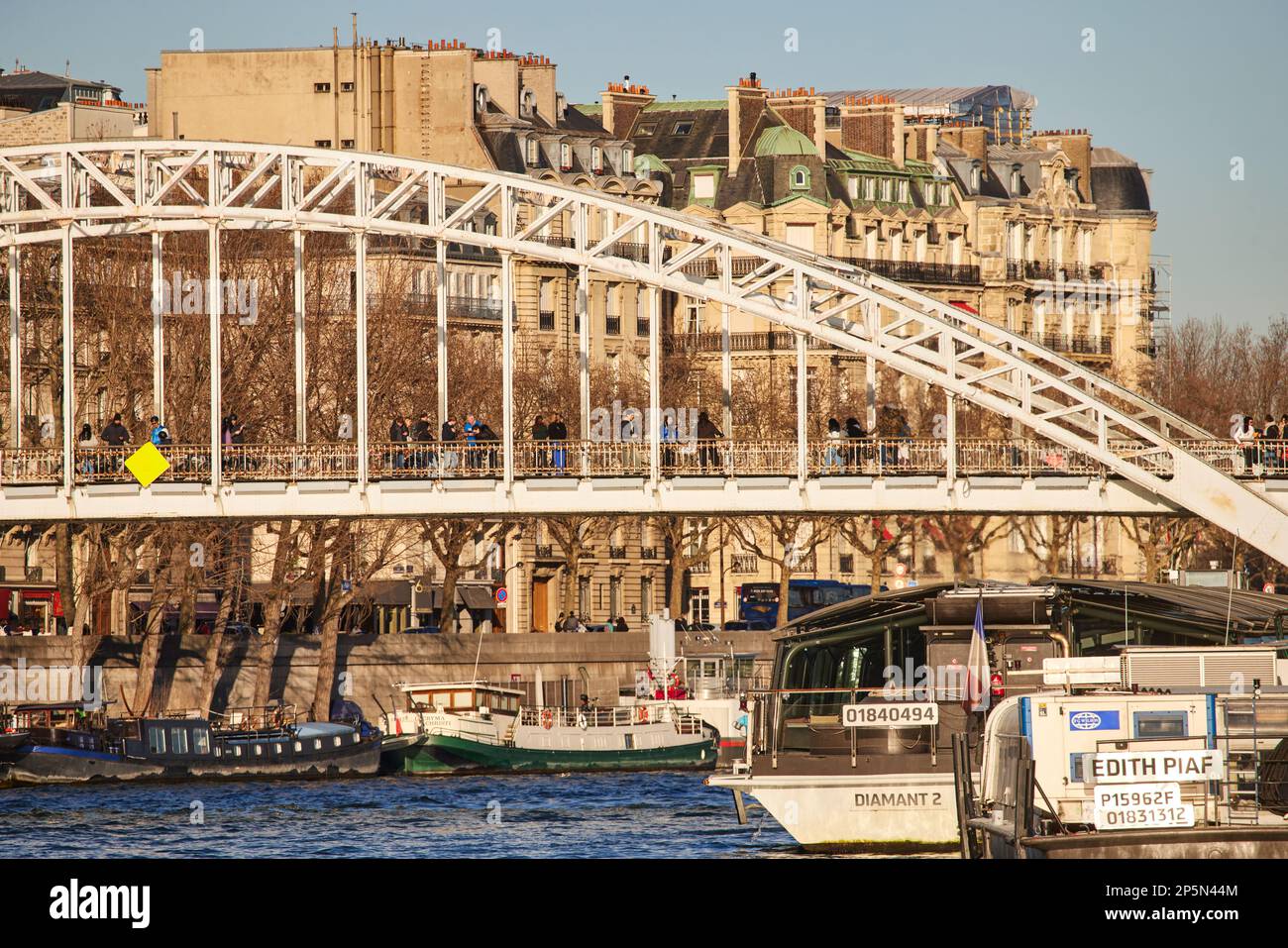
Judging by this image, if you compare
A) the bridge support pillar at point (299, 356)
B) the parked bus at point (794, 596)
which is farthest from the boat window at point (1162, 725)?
the parked bus at point (794, 596)

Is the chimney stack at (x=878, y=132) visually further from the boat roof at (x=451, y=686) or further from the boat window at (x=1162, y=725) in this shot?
the boat window at (x=1162, y=725)

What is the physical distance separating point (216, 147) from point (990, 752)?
26.2 m

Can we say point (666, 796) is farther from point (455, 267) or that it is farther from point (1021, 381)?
point (455, 267)

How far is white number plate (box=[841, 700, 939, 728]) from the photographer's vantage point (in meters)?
38.0

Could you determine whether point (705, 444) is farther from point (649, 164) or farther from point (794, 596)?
point (649, 164)

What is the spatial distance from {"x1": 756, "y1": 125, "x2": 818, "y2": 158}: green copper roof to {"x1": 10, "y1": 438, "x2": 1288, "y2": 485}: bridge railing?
39.0 m

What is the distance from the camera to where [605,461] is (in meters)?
55.5

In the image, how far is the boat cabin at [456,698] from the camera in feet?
202

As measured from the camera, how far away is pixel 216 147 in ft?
173

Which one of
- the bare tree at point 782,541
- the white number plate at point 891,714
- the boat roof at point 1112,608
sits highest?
the bare tree at point 782,541

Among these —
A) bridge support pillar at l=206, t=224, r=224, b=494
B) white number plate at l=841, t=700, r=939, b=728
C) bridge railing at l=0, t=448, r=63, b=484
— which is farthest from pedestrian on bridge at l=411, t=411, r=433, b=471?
white number plate at l=841, t=700, r=939, b=728

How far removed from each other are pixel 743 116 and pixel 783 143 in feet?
5.92

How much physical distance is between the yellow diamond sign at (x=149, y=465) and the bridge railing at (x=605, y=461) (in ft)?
1.13

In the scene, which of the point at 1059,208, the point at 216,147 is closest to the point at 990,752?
the point at 216,147
